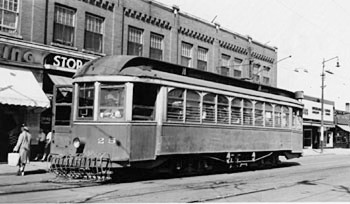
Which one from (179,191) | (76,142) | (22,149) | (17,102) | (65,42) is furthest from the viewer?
(65,42)

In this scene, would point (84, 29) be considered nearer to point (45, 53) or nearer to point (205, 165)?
point (45, 53)

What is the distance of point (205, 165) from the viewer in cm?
1352

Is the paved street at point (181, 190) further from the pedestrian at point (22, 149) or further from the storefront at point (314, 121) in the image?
the storefront at point (314, 121)

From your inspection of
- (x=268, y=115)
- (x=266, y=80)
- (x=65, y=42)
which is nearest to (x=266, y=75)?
(x=266, y=80)

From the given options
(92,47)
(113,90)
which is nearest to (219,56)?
(92,47)

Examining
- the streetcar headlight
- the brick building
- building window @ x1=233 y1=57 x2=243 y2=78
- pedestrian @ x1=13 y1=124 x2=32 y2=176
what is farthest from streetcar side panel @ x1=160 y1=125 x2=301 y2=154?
building window @ x1=233 y1=57 x2=243 y2=78

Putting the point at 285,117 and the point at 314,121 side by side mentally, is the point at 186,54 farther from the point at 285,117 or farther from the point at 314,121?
the point at 314,121

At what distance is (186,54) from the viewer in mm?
26281

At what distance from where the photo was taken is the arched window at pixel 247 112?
14844mm

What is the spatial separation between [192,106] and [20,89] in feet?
23.4

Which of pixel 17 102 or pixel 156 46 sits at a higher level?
pixel 156 46

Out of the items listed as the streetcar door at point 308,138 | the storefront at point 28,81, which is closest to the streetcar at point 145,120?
the storefront at point 28,81

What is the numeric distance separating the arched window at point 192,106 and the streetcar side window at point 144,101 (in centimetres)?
128

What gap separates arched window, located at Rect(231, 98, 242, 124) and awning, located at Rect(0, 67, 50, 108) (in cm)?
715
